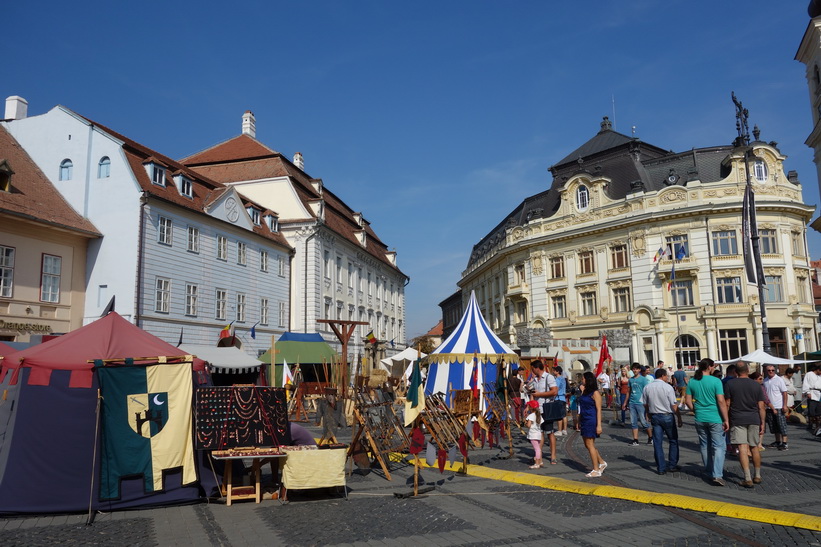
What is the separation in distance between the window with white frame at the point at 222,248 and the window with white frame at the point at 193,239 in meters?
1.61

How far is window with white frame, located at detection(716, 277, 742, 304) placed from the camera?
38.6m

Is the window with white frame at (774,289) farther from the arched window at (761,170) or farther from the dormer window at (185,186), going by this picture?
the dormer window at (185,186)

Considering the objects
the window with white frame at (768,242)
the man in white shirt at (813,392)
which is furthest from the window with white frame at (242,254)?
the window with white frame at (768,242)

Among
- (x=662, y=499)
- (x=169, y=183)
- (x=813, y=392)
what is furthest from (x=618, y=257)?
(x=662, y=499)

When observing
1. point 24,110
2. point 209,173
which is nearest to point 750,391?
point 24,110

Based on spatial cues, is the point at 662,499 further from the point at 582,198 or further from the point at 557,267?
the point at 557,267

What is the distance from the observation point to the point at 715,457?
30.7ft

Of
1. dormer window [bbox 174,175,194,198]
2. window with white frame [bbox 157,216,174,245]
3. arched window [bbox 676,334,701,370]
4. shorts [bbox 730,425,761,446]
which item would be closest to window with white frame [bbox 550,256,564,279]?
arched window [bbox 676,334,701,370]

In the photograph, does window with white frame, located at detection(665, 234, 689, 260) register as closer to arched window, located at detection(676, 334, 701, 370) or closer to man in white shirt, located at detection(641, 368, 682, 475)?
arched window, located at detection(676, 334, 701, 370)

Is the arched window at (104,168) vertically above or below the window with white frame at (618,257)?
above

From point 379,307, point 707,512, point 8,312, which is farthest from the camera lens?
point 379,307

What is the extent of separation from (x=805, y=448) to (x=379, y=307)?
130ft

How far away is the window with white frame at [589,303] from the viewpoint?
4350 cm

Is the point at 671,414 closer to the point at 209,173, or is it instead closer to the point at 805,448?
the point at 805,448
